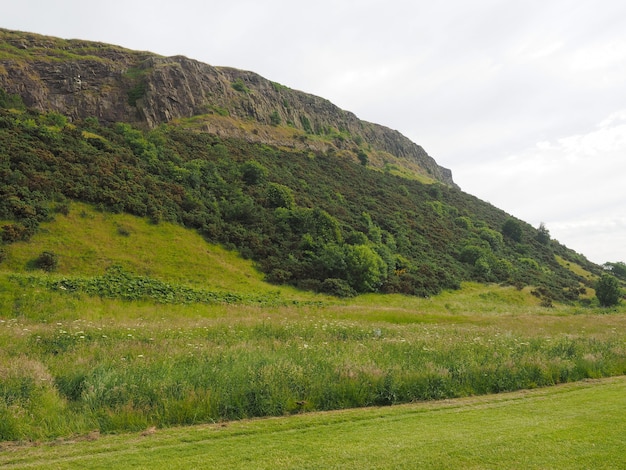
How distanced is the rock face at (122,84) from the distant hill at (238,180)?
0.36 meters

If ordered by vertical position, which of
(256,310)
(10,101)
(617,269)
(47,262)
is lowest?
(256,310)

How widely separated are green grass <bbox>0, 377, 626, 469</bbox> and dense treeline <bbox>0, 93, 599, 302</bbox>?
2947 centimetres

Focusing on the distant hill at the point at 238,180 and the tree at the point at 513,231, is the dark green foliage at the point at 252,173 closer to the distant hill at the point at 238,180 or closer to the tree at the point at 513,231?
the distant hill at the point at 238,180

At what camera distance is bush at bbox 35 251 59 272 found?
27781 mm

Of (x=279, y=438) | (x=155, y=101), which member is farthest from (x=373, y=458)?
(x=155, y=101)

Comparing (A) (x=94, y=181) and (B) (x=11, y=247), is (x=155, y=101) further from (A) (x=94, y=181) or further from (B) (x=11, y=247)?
(B) (x=11, y=247)

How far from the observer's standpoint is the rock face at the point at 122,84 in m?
76.8

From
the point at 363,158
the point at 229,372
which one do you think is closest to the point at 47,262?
the point at 229,372

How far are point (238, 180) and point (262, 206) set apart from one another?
26.6 ft

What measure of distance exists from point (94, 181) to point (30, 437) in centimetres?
3800

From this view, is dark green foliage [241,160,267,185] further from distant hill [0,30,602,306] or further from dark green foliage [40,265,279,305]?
dark green foliage [40,265,279,305]

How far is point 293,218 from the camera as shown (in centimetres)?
5381

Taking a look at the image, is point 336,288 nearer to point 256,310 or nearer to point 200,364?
point 256,310

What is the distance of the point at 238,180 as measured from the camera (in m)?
60.2
